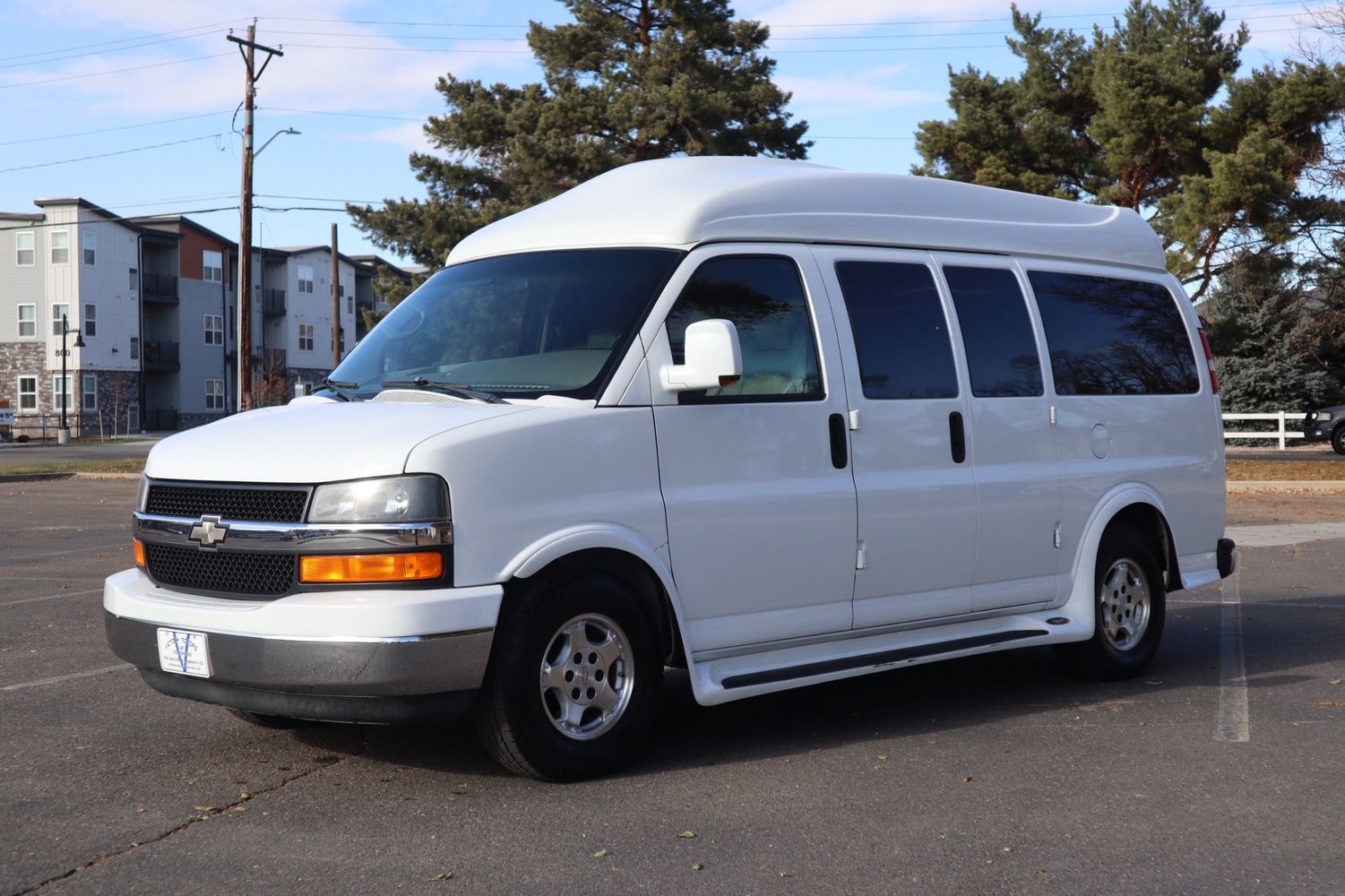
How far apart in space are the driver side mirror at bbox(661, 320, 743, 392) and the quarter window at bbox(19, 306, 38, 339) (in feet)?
221

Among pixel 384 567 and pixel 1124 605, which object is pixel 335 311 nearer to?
pixel 1124 605

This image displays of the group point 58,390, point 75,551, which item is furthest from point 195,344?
point 75,551

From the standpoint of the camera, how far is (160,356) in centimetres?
7238

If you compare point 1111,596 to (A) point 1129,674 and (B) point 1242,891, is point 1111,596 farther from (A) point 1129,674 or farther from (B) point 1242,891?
(B) point 1242,891

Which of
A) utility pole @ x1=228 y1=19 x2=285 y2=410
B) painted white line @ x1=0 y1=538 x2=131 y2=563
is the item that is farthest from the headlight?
utility pole @ x1=228 y1=19 x2=285 y2=410

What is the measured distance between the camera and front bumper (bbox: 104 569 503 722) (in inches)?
202

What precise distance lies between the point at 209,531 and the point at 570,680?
4.82ft

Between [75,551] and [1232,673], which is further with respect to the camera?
[75,551]

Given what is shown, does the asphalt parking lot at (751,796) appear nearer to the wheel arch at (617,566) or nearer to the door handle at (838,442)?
the wheel arch at (617,566)

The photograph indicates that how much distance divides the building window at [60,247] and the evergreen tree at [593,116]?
30882 mm

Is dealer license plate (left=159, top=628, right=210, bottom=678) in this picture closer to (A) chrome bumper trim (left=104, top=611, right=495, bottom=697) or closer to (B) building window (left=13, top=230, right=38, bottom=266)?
(A) chrome bumper trim (left=104, top=611, right=495, bottom=697)

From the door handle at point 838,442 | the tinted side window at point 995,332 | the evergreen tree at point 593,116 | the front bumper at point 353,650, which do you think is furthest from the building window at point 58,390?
the front bumper at point 353,650

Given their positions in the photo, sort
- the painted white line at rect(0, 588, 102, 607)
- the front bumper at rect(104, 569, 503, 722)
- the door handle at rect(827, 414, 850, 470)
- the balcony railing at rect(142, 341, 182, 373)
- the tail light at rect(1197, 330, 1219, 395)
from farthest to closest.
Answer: the balcony railing at rect(142, 341, 182, 373)
the painted white line at rect(0, 588, 102, 607)
the tail light at rect(1197, 330, 1219, 395)
the door handle at rect(827, 414, 850, 470)
the front bumper at rect(104, 569, 503, 722)

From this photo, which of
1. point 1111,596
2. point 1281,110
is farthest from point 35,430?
point 1111,596
